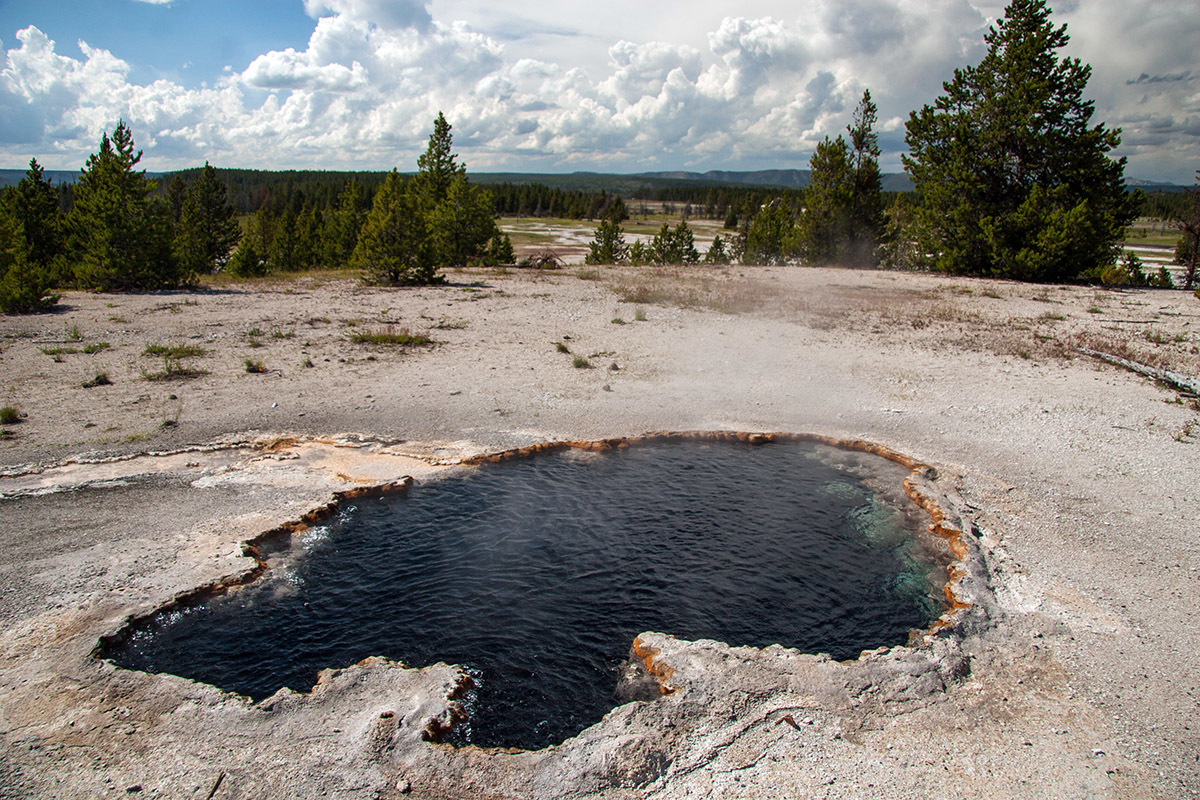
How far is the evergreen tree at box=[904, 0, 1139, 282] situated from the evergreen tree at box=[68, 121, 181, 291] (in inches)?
1185

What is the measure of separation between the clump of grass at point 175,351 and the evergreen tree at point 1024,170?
28.2 meters

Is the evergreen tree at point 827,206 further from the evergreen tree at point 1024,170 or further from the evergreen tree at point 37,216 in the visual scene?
the evergreen tree at point 37,216

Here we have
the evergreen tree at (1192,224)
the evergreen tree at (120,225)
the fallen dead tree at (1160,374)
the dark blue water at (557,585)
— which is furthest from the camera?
the evergreen tree at (1192,224)

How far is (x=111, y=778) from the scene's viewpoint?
4.13m

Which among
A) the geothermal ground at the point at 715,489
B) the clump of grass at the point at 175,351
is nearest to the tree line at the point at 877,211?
the geothermal ground at the point at 715,489

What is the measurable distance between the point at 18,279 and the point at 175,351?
795 cm

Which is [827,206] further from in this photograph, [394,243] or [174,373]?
[174,373]

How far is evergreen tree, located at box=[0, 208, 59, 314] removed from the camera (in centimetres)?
1773

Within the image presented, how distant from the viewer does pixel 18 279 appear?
17.9 m

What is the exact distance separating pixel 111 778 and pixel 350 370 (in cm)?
1018

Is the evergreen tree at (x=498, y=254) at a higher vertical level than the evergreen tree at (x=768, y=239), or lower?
lower

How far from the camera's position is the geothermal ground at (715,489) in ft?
14.3

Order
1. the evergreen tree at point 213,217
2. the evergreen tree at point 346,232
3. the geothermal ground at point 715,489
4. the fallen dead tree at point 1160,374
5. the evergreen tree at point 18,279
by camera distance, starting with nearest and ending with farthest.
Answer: the geothermal ground at point 715,489 < the fallen dead tree at point 1160,374 < the evergreen tree at point 18,279 < the evergreen tree at point 213,217 < the evergreen tree at point 346,232

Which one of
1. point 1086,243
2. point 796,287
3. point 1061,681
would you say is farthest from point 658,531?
point 1086,243
